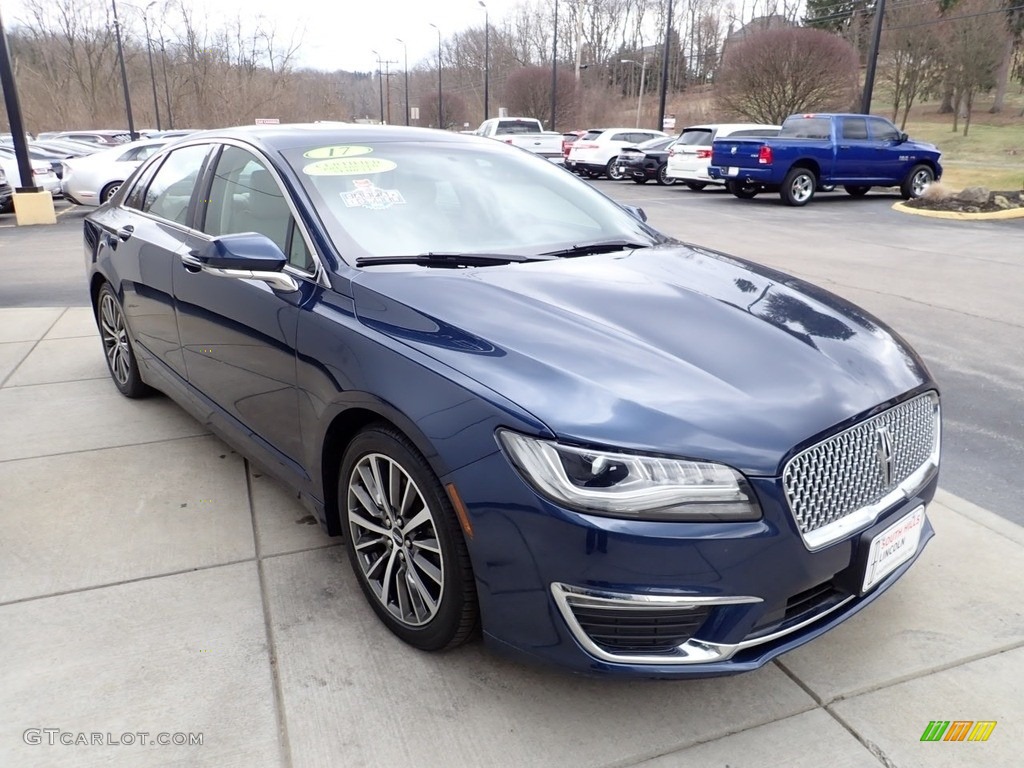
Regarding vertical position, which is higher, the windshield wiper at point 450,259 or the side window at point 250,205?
the side window at point 250,205

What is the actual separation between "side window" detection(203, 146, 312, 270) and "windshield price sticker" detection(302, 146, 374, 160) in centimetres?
19

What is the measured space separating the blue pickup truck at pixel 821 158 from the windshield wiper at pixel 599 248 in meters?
14.2

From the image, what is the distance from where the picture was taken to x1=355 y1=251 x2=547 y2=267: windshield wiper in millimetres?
2826

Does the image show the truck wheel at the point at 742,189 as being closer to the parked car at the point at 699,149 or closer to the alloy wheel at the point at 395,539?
the parked car at the point at 699,149

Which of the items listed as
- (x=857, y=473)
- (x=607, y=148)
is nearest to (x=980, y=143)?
(x=607, y=148)

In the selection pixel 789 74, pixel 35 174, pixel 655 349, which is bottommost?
pixel 35 174

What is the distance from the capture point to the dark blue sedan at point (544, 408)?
1994 millimetres

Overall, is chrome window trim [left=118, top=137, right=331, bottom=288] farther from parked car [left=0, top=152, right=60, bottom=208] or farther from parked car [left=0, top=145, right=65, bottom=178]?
parked car [left=0, top=145, right=65, bottom=178]

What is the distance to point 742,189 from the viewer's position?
1819 cm

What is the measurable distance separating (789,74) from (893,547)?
110ft

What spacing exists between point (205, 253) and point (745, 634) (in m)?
2.20

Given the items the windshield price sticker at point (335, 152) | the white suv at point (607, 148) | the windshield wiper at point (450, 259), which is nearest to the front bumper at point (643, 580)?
the windshield wiper at point (450, 259)

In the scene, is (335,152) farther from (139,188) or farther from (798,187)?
(798,187)

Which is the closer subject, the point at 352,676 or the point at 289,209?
the point at 352,676
